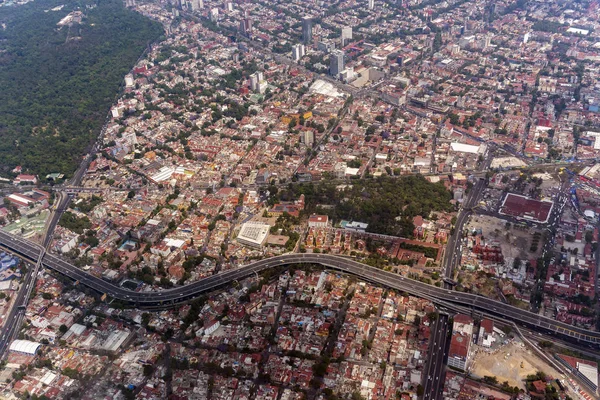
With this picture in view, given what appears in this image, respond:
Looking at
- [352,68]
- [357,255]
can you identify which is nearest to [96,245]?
[357,255]

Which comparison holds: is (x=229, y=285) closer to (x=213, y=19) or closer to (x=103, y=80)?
(x=103, y=80)

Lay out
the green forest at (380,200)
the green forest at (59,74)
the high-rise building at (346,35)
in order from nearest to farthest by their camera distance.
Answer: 1. the green forest at (380,200)
2. the green forest at (59,74)
3. the high-rise building at (346,35)

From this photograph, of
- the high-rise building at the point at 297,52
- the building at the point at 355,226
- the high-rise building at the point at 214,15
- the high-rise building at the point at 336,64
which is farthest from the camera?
the high-rise building at the point at 214,15

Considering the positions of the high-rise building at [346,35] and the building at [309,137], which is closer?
the building at [309,137]

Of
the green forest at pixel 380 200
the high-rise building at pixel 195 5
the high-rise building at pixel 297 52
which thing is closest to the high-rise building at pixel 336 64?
the high-rise building at pixel 297 52

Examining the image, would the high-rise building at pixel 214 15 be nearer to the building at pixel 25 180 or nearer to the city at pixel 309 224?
the city at pixel 309 224

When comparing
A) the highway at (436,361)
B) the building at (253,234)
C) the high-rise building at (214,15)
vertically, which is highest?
the highway at (436,361)

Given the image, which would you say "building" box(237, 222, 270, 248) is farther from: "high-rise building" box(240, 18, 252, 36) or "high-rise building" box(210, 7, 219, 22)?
"high-rise building" box(210, 7, 219, 22)
